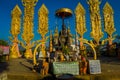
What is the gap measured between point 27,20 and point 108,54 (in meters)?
15.2

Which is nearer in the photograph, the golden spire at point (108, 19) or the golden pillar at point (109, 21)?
the golden pillar at point (109, 21)

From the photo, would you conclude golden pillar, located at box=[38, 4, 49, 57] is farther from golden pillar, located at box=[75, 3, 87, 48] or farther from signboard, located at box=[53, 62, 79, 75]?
signboard, located at box=[53, 62, 79, 75]

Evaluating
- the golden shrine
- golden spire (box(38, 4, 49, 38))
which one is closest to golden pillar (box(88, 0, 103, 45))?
the golden shrine

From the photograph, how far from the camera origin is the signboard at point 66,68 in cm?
1570

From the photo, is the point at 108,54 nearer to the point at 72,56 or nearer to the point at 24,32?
the point at 24,32

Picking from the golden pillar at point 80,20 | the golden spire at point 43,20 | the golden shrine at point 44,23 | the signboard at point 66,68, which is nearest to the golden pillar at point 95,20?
the golden shrine at point 44,23

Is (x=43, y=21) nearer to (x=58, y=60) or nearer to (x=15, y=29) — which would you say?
(x=15, y=29)

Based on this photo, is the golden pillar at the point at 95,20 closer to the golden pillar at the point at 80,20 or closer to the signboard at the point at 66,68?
the golden pillar at the point at 80,20

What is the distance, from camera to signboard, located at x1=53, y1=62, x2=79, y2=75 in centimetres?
1570

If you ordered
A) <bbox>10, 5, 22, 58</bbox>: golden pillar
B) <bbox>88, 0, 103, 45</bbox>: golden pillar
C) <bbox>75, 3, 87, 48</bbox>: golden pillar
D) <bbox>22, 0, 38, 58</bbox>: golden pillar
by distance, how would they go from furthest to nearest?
1. <bbox>75, 3, 87, 48</bbox>: golden pillar
2. <bbox>88, 0, 103, 45</bbox>: golden pillar
3. <bbox>22, 0, 38, 58</bbox>: golden pillar
4. <bbox>10, 5, 22, 58</bbox>: golden pillar

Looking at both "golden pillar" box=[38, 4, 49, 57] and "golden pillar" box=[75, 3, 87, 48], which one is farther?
"golden pillar" box=[75, 3, 87, 48]

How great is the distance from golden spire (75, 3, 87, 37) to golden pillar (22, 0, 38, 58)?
25.9 feet

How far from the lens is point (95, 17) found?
3606cm

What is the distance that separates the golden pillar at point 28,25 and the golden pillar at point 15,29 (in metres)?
1.19
